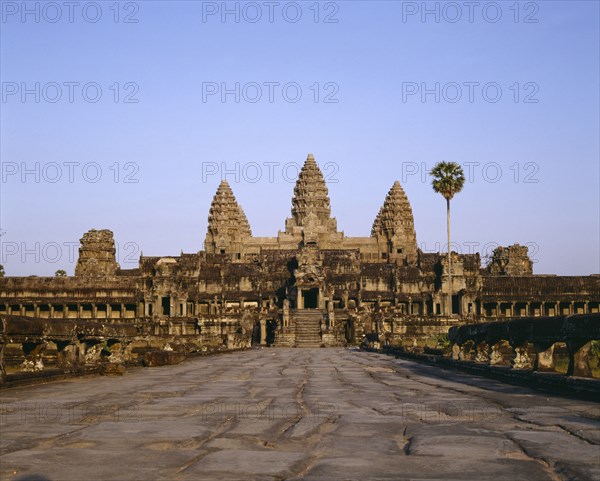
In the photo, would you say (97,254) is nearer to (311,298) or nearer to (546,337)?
(311,298)

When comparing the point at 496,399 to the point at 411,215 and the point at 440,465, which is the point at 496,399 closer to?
the point at 440,465

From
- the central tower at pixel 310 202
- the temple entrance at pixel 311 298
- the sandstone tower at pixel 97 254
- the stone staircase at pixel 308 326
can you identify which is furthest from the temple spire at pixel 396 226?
the stone staircase at pixel 308 326

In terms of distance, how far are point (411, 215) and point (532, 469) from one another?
473 ft

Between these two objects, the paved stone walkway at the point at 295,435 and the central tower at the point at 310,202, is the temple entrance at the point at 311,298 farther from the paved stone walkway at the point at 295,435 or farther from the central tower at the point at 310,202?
the paved stone walkway at the point at 295,435

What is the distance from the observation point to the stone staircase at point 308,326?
75.1 metres

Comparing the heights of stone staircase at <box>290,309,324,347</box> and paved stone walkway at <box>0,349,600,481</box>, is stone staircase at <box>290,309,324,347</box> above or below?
below

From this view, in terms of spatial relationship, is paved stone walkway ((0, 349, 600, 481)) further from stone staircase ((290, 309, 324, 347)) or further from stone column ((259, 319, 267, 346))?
stone column ((259, 319, 267, 346))

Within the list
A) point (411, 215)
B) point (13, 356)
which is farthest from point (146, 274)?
point (13, 356)

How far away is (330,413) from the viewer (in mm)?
12234

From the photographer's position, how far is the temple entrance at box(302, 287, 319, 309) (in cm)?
9231

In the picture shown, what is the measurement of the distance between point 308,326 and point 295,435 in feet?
226

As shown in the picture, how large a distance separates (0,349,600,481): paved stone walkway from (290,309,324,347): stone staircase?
192 feet

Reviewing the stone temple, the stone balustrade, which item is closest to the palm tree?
the stone temple

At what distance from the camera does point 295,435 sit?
9.76 meters
